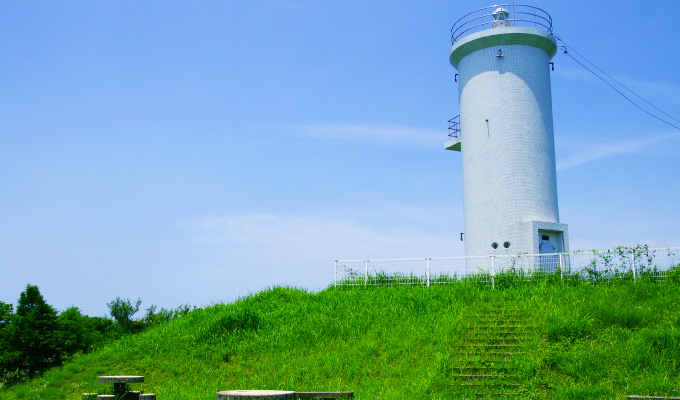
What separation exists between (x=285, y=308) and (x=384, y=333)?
3.66 meters

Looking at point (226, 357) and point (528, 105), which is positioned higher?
point (528, 105)

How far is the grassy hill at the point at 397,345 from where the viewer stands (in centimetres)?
862

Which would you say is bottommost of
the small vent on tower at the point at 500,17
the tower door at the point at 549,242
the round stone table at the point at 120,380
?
the round stone table at the point at 120,380

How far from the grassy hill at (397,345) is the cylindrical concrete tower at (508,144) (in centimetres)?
314

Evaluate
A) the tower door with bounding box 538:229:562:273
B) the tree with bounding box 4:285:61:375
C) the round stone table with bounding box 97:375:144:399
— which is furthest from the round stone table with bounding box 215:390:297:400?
the tree with bounding box 4:285:61:375

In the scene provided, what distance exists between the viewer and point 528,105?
17.5 metres

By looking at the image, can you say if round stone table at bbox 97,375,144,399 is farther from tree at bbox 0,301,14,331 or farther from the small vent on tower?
the small vent on tower

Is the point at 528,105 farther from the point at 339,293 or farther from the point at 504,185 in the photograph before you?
the point at 339,293

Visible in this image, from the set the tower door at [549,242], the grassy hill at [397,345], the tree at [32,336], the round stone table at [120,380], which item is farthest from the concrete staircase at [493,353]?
the tree at [32,336]

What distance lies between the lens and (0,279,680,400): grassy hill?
8.62 metres

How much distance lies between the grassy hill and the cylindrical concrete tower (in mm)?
3135

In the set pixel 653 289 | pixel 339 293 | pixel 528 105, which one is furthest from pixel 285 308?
pixel 528 105

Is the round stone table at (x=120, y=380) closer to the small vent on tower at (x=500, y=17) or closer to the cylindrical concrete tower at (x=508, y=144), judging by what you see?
the cylindrical concrete tower at (x=508, y=144)

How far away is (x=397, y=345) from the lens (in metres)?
10.7
